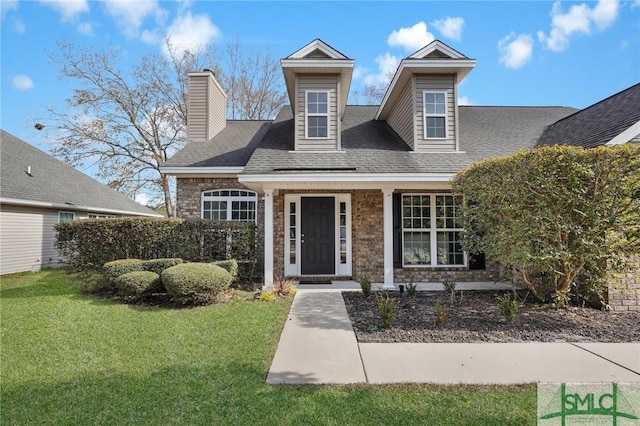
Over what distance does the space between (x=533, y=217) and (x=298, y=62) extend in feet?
22.3

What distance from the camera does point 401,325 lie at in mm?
5184

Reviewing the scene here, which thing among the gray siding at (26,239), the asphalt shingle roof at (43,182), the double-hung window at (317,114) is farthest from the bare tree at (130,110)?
the double-hung window at (317,114)

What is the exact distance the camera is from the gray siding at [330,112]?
912 cm

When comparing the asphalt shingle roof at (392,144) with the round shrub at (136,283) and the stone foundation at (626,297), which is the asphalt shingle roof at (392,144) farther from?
the stone foundation at (626,297)

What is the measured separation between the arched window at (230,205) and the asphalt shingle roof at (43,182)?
22.5 ft

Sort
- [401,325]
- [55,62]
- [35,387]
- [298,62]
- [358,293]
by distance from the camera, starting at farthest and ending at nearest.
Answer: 1. [55,62]
2. [298,62]
3. [358,293]
4. [401,325]
5. [35,387]

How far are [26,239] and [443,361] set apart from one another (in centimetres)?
1443

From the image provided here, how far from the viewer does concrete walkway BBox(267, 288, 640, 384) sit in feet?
11.2

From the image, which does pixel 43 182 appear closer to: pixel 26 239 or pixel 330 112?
pixel 26 239

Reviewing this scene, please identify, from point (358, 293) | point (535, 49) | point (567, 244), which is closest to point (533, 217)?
point (567, 244)

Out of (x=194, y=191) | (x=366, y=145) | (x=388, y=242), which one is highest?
(x=366, y=145)

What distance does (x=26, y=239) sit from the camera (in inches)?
462

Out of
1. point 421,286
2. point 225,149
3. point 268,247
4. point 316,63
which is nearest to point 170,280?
point 268,247

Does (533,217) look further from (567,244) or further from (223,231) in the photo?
(223,231)
